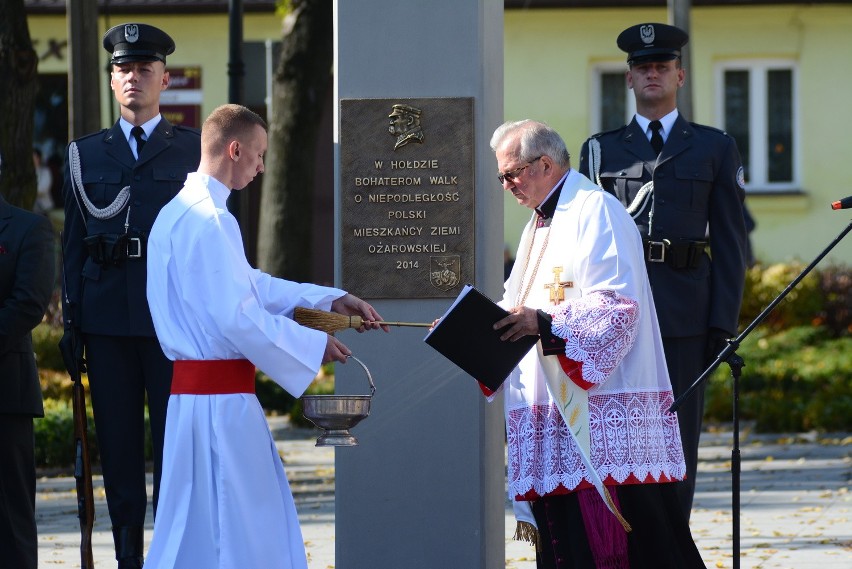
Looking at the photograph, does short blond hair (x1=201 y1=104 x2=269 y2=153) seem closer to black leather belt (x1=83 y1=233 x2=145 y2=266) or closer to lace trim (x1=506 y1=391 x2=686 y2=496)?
black leather belt (x1=83 y1=233 x2=145 y2=266)

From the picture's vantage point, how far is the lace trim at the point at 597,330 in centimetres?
604

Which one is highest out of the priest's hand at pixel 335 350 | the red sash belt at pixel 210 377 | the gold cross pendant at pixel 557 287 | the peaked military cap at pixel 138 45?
the peaked military cap at pixel 138 45

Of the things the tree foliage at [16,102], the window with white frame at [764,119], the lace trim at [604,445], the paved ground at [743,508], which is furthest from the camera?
the window with white frame at [764,119]

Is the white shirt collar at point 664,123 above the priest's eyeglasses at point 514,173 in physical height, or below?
above

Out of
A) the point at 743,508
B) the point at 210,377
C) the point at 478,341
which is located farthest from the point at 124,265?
the point at 743,508

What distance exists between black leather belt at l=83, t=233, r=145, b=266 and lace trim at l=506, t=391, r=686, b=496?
212 cm

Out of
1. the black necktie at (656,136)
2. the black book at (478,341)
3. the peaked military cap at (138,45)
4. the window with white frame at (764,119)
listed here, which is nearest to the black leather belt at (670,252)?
the black necktie at (656,136)

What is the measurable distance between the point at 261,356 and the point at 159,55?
6.91 ft

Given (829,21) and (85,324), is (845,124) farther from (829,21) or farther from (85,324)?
(85,324)

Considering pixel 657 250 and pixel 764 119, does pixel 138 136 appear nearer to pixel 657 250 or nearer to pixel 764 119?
pixel 657 250

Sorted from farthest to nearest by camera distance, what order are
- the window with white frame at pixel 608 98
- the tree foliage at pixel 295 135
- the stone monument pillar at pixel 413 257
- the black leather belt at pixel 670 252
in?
the window with white frame at pixel 608 98
the tree foliage at pixel 295 135
the black leather belt at pixel 670 252
the stone monument pillar at pixel 413 257

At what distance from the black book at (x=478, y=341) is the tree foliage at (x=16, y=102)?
7628mm

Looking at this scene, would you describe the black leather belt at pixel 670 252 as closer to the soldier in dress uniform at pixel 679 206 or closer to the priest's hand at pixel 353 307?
the soldier in dress uniform at pixel 679 206

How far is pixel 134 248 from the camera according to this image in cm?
735
